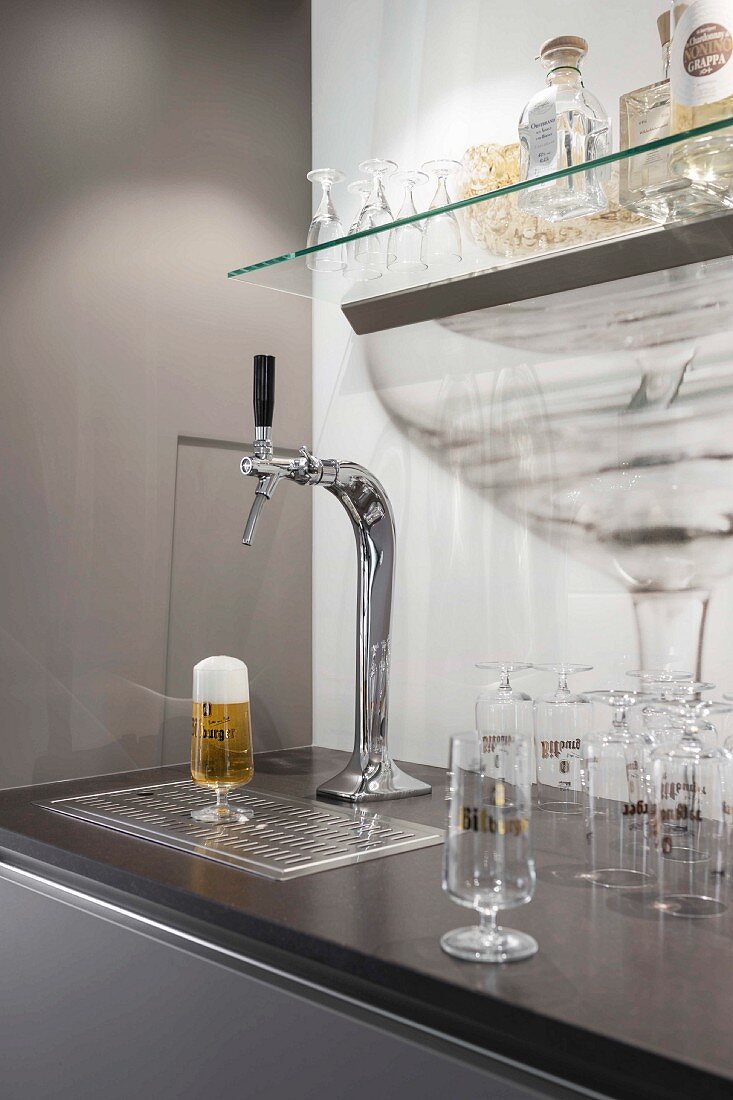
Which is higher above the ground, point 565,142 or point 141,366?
point 565,142

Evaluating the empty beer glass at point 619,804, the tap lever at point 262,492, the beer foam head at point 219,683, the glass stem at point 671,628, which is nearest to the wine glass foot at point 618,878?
the empty beer glass at point 619,804

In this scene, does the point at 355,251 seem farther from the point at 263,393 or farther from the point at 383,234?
the point at 263,393

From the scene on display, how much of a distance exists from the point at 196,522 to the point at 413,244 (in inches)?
23.2

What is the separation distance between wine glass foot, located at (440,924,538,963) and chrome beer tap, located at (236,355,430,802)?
574 mm

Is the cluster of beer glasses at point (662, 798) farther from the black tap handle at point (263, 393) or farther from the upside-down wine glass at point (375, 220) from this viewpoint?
the upside-down wine glass at point (375, 220)

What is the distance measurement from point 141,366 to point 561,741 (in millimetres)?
890

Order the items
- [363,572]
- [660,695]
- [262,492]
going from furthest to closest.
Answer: [363,572], [262,492], [660,695]

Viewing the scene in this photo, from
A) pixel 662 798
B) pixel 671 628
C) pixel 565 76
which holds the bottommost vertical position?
pixel 662 798

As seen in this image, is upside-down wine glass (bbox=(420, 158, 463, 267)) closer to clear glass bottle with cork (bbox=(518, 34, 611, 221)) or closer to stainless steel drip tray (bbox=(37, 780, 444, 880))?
clear glass bottle with cork (bbox=(518, 34, 611, 221))

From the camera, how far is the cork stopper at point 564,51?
4.27ft

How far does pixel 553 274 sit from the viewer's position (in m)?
1.50

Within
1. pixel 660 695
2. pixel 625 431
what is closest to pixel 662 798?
pixel 660 695

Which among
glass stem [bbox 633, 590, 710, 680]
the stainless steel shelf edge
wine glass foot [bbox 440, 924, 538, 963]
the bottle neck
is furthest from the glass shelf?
wine glass foot [bbox 440, 924, 538, 963]

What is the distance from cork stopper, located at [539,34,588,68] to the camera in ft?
4.27
